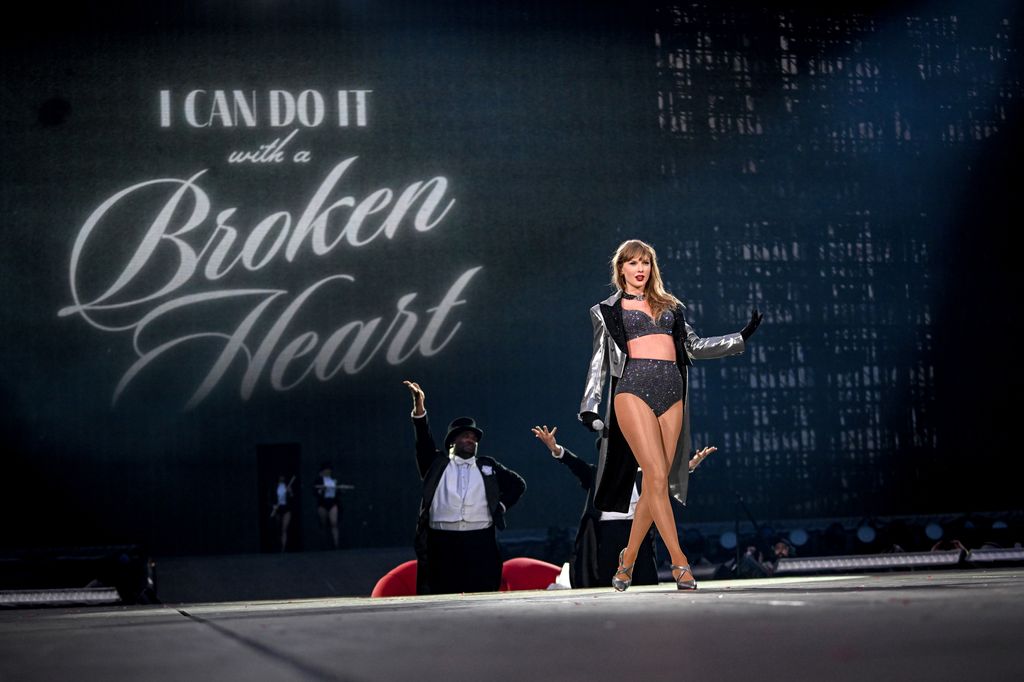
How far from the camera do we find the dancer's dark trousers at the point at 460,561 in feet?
19.2

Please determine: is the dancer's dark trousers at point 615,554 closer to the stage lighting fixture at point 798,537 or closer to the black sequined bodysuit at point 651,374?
the black sequined bodysuit at point 651,374

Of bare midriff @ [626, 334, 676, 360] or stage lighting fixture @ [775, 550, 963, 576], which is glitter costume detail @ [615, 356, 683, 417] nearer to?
bare midriff @ [626, 334, 676, 360]

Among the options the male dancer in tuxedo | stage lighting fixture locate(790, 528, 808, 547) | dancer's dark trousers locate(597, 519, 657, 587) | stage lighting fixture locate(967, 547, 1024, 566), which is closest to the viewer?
stage lighting fixture locate(967, 547, 1024, 566)

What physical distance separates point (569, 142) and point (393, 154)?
2.13 metres

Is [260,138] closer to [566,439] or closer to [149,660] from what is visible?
[566,439]

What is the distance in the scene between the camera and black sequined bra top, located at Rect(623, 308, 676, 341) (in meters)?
4.05

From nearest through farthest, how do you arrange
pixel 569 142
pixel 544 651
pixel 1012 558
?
pixel 544 651 < pixel 1012 558 < pixel 569 142

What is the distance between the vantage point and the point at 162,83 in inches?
544

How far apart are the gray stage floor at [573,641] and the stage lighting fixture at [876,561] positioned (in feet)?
5.88

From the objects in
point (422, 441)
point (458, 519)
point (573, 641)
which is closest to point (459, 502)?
point (458, 519)

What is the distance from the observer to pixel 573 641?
7.38 ft

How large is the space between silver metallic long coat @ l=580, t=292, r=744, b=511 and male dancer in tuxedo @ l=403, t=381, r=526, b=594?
1.80 m

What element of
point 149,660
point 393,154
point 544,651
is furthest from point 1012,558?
point 393,154

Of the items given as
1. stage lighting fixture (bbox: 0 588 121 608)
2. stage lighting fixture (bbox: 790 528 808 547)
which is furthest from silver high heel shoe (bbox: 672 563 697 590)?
stage lighting fixture (bbox: 790 528 808 547)
